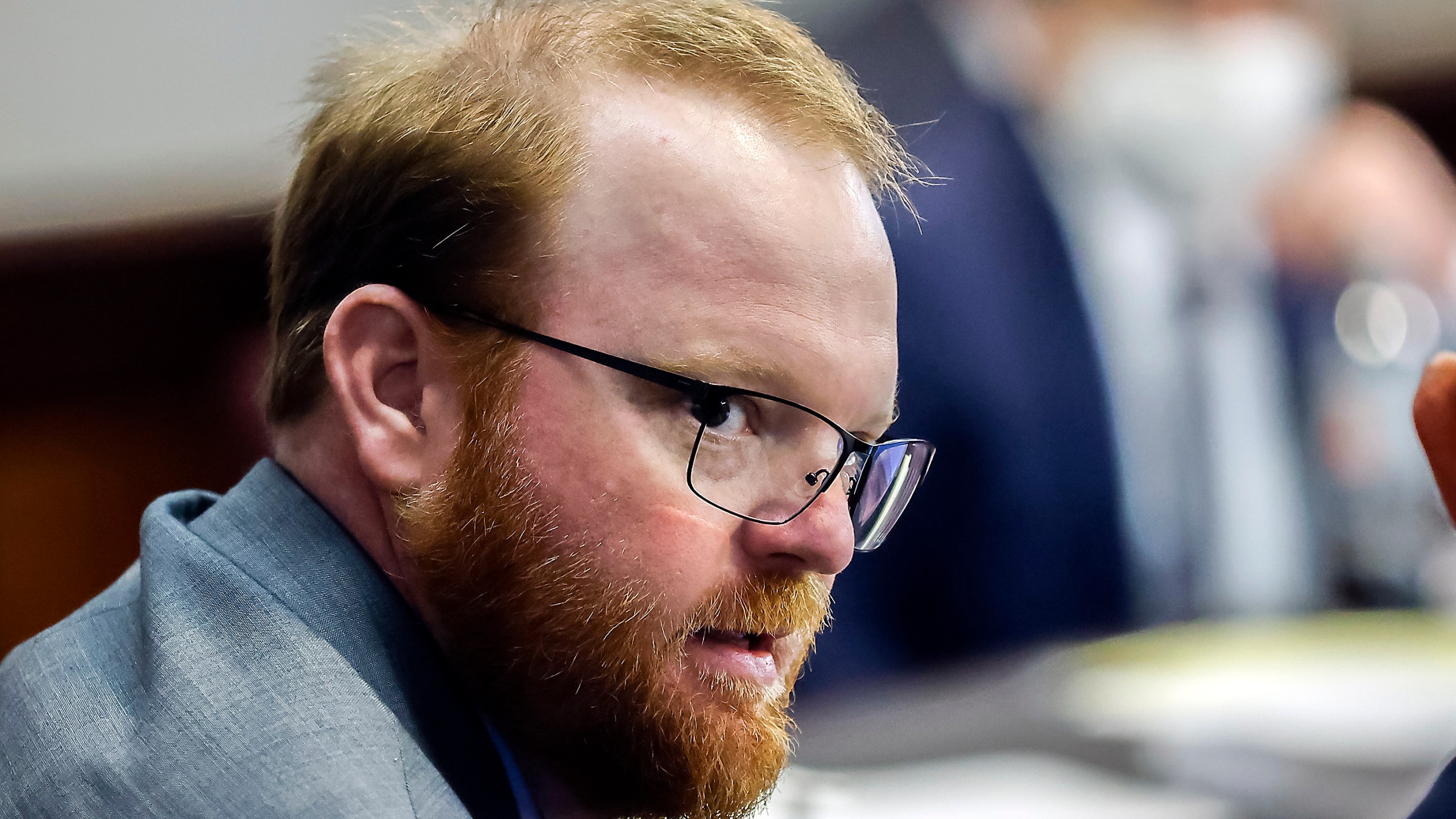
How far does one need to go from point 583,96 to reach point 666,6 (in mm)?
105

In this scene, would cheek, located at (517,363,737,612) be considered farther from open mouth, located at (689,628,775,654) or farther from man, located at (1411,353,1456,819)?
man, located at (1411,353,1456,819)

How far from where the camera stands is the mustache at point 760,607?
70 centimetres

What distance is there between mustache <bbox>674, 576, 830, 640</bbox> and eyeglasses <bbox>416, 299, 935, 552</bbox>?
39 millimetres

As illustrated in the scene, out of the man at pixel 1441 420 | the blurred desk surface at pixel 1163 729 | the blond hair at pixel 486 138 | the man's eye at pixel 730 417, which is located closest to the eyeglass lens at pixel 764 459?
the man's eye at pixel 730 417

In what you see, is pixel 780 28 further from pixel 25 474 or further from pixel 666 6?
pixel 25 474

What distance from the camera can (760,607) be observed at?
0.72 metres

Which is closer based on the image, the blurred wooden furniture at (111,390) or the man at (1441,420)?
the man at (1441,420)

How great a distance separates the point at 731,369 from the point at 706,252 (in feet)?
0.24

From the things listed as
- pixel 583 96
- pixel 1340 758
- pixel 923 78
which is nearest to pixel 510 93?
pixel 583 96

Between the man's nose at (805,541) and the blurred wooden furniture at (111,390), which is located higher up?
the man's nose at (805,541)

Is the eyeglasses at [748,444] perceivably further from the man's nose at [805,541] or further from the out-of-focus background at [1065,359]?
the out-of-focus background at [1065,359]

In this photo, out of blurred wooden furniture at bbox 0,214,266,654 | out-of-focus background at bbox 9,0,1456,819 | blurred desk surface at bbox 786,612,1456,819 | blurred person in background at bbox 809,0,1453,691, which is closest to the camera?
blurred desk surface at bbox 786,612,1456,819

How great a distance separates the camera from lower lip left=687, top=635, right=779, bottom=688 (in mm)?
710

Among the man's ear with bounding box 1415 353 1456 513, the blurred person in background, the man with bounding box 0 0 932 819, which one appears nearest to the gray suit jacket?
the man with bounding box 0 0 932 819
